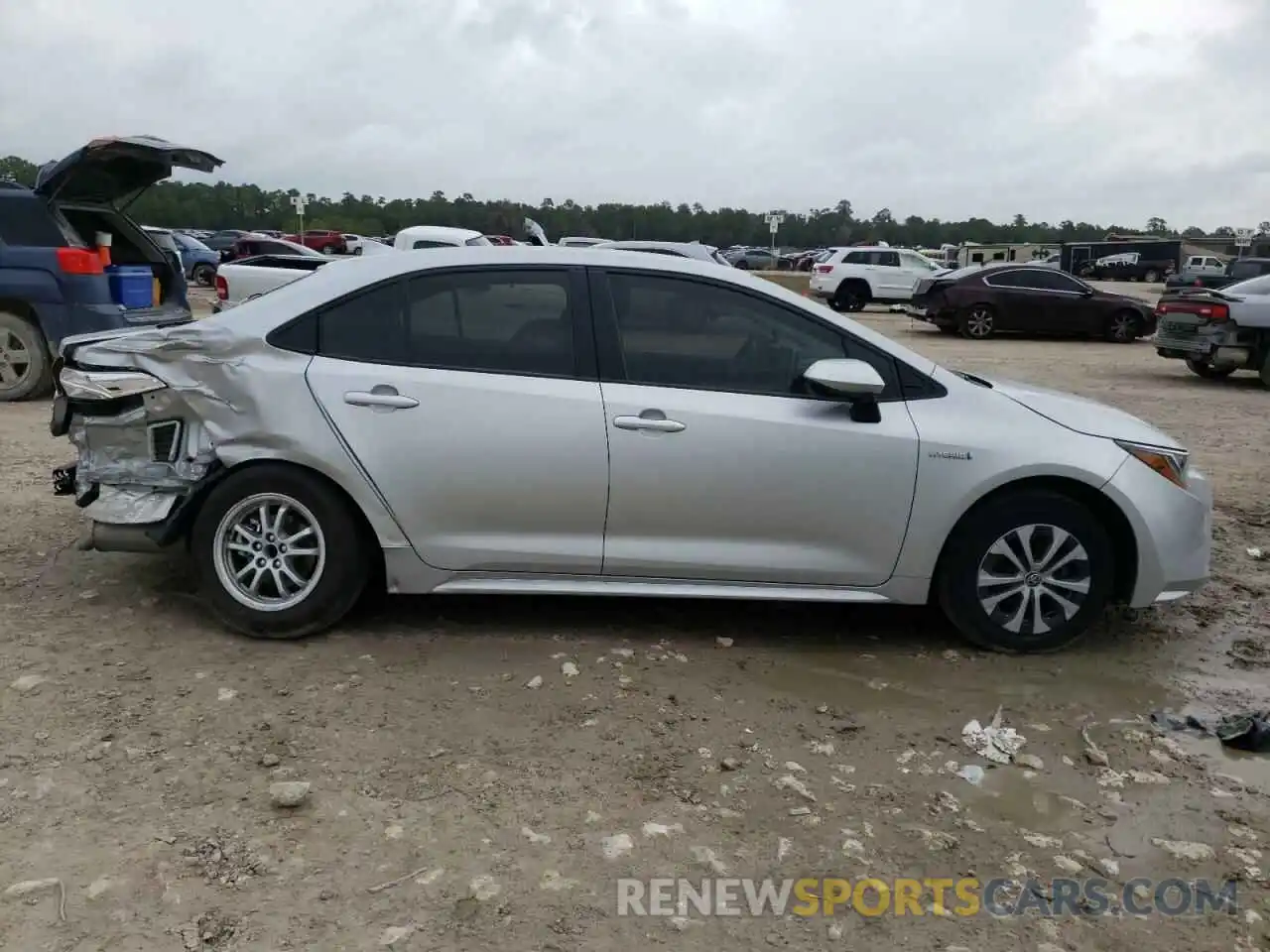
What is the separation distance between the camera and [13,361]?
30.5 ft

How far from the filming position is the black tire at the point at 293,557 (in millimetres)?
4203

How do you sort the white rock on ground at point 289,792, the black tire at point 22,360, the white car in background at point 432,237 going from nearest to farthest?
the white rock on ground at point 289,792
the black tire at point 22,360
the white car in background at point 432,237

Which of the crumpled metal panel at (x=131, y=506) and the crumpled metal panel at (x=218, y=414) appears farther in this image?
the crumpled metal panel at (x=131, y=506)

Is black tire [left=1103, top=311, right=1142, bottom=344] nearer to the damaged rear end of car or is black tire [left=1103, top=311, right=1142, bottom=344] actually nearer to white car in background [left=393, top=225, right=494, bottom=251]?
white car in background [left=393, top=225, right=494, bottom=251]

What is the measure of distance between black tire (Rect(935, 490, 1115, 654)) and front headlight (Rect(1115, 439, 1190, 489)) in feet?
1.03

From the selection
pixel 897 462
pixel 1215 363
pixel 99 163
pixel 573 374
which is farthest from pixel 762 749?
pixel 1215 363

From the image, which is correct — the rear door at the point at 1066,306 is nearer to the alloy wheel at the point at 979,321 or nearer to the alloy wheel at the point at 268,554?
the alloy wheel at the point at 979,321

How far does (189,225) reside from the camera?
78062 millimetres

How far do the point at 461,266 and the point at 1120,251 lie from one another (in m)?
58.0

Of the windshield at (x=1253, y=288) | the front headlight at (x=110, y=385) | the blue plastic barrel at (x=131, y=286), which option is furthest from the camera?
the windshield at (x=1253, y=288)

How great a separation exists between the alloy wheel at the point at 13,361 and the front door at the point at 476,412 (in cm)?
642

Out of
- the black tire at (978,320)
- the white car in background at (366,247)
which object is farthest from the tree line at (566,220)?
the black tire at (978,320)

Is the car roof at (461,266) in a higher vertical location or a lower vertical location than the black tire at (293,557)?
higher

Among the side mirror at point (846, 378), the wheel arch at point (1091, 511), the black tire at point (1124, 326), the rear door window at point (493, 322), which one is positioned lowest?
the black tire at point (1124, 326)
